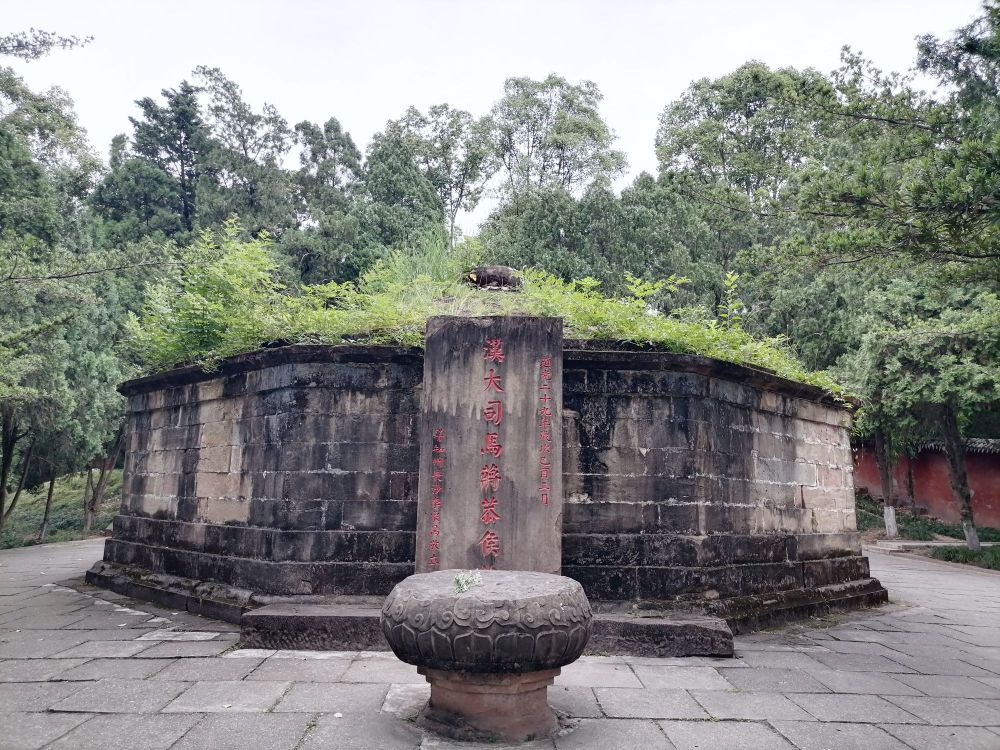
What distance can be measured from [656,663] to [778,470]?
2.95m

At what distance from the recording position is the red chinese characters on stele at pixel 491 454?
5.34m

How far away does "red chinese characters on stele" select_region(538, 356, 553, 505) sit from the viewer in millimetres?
5418

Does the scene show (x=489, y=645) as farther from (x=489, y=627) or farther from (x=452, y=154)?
(x=452, y=154)

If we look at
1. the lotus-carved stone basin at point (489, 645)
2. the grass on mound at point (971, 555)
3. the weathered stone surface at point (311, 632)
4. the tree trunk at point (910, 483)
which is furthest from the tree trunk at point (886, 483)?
the lotus-carved stone basin at point (489, 645)

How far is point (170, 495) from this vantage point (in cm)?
774

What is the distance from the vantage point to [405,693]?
4316 mm

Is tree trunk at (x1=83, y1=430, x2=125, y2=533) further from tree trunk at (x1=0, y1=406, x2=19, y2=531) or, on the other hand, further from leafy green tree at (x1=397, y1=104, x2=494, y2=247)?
leafy green tree at (x1=397, y1=104, x2=494, y2=247)

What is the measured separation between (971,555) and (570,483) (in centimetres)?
1333

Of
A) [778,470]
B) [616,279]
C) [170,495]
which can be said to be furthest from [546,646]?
[616,279]

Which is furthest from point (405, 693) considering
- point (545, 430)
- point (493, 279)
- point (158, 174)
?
point (158, 174)

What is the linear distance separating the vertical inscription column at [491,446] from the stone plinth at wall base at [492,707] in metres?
1.60

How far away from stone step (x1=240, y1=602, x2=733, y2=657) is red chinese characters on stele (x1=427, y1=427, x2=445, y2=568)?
2.39ft

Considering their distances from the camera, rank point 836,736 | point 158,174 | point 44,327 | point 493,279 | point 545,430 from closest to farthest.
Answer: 1. point 836,736
2. point 545,430
3. point 493,279
4. point 44,327
5. point 158,174

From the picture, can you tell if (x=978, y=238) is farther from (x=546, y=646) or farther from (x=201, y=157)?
(x=201, y=157)
